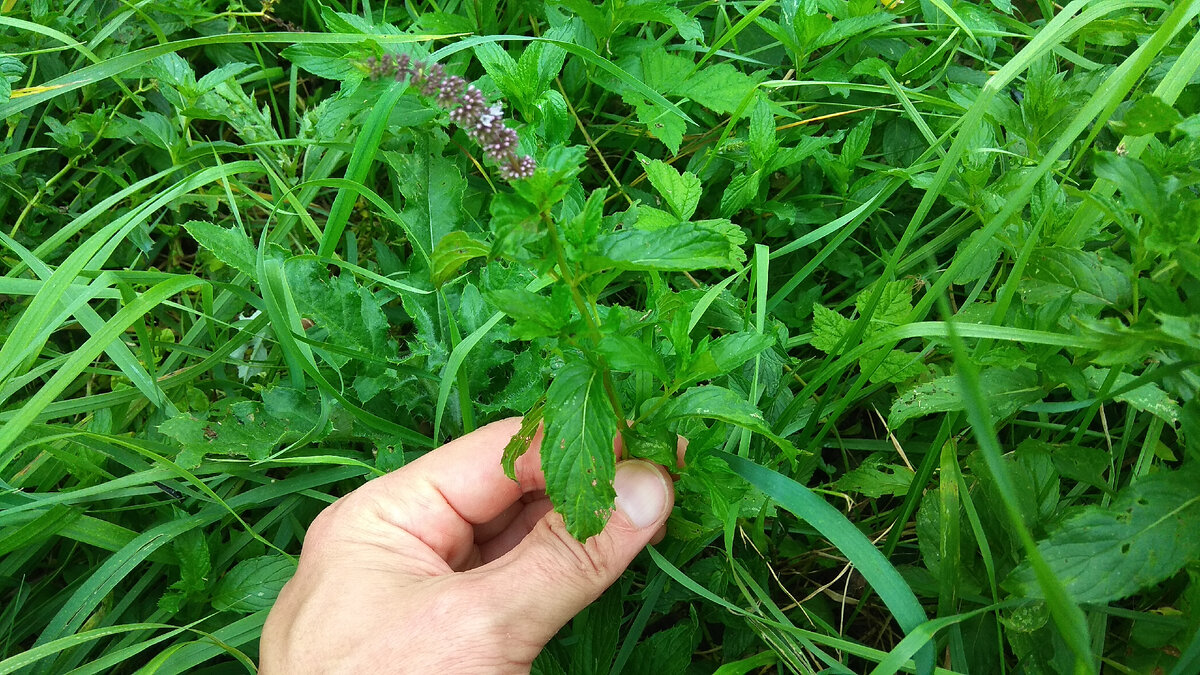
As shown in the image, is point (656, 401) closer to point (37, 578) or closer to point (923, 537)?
point (923, 537)

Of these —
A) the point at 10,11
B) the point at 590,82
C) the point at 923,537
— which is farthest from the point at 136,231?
the point at 923,537

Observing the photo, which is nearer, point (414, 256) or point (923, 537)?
point (923, 537)

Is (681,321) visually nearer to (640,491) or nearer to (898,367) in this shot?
(640,491)

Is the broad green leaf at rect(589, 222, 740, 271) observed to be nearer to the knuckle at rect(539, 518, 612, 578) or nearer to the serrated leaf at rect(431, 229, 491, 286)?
the serrated leaf at rect(431, 229, 491, 286)

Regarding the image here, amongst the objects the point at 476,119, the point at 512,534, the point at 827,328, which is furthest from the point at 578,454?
the point at 827,328

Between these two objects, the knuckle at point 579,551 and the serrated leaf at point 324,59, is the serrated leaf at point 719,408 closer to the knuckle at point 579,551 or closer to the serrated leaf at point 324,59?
the knuckle at point 579,551

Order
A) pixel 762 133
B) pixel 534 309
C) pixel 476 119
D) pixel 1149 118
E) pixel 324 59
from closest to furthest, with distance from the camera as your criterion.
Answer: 1. pixel 476 119
2. pixel 534 309
3. pixel 1149 118
4. pixel 762 133
5. pixel 324 59
